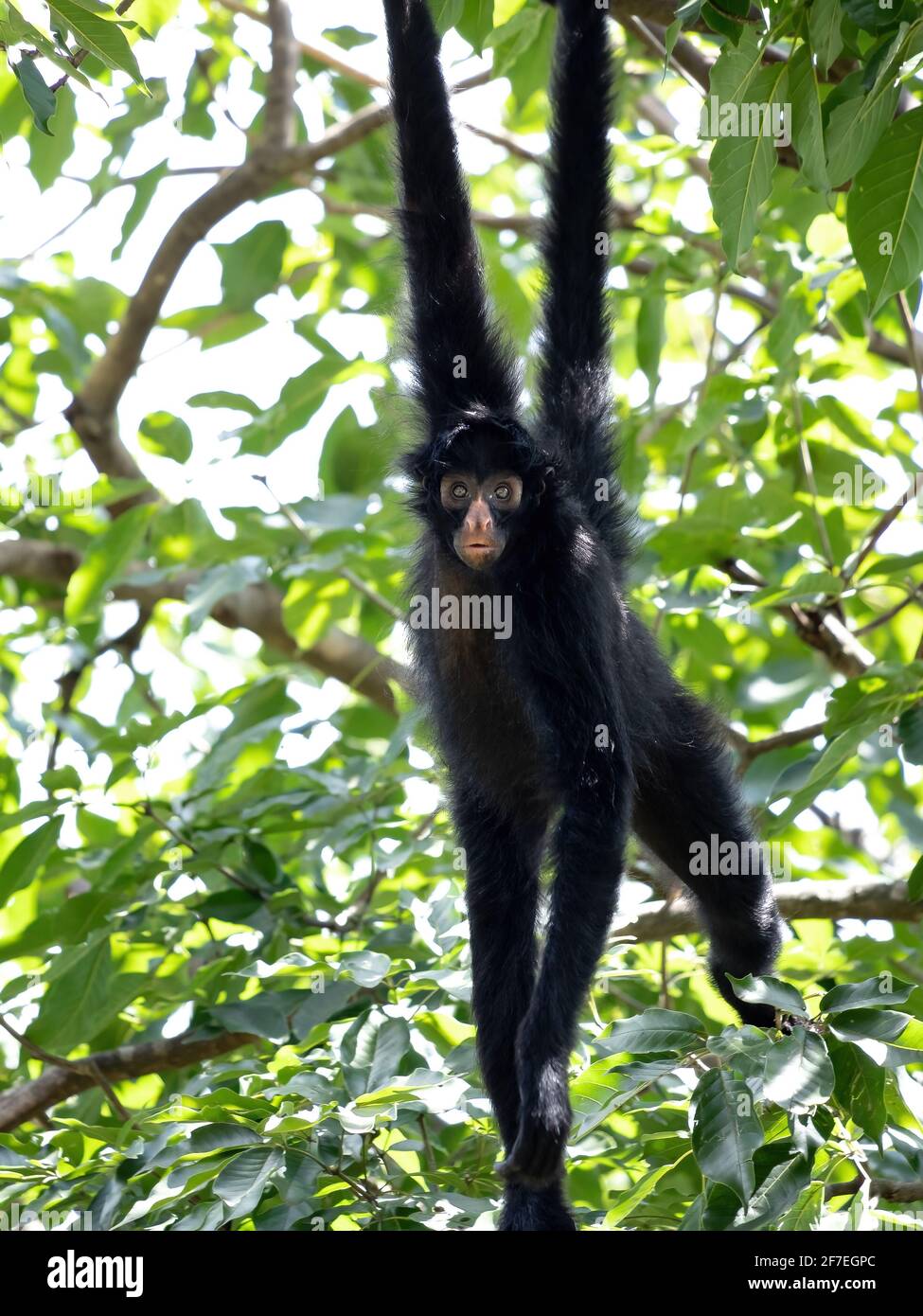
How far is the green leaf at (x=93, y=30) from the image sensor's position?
11.6 ft

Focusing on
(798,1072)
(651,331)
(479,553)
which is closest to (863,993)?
(798,1072)

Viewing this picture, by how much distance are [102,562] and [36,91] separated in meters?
3.24

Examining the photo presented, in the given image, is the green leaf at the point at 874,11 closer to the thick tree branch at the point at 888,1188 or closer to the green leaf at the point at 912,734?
the green leaf at the point at 912,734

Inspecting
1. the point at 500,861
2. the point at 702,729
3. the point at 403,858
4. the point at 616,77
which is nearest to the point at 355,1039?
the point at 500,861

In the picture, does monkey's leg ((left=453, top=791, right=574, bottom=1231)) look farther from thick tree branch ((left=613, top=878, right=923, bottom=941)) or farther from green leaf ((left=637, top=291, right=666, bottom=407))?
green leaf ((left=637, top=291, right=666, bottom=407))

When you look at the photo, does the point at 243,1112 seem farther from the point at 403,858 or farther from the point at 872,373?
the point at 872,373

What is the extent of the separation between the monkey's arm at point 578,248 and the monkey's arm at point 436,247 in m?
0.21

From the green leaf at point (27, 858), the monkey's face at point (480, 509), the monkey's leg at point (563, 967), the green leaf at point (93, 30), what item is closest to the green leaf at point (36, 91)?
the green leaf at point (93, 30)

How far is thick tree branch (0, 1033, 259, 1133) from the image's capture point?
5.54 meters

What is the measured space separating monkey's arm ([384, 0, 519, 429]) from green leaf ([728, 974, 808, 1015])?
2.47 meters

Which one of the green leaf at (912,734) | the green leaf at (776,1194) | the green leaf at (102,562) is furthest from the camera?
the green leaf at (102,562)

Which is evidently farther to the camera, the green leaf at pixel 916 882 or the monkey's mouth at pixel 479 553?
the monkey's mouth at pixel 479 553

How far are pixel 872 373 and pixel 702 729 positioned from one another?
2.99 m
